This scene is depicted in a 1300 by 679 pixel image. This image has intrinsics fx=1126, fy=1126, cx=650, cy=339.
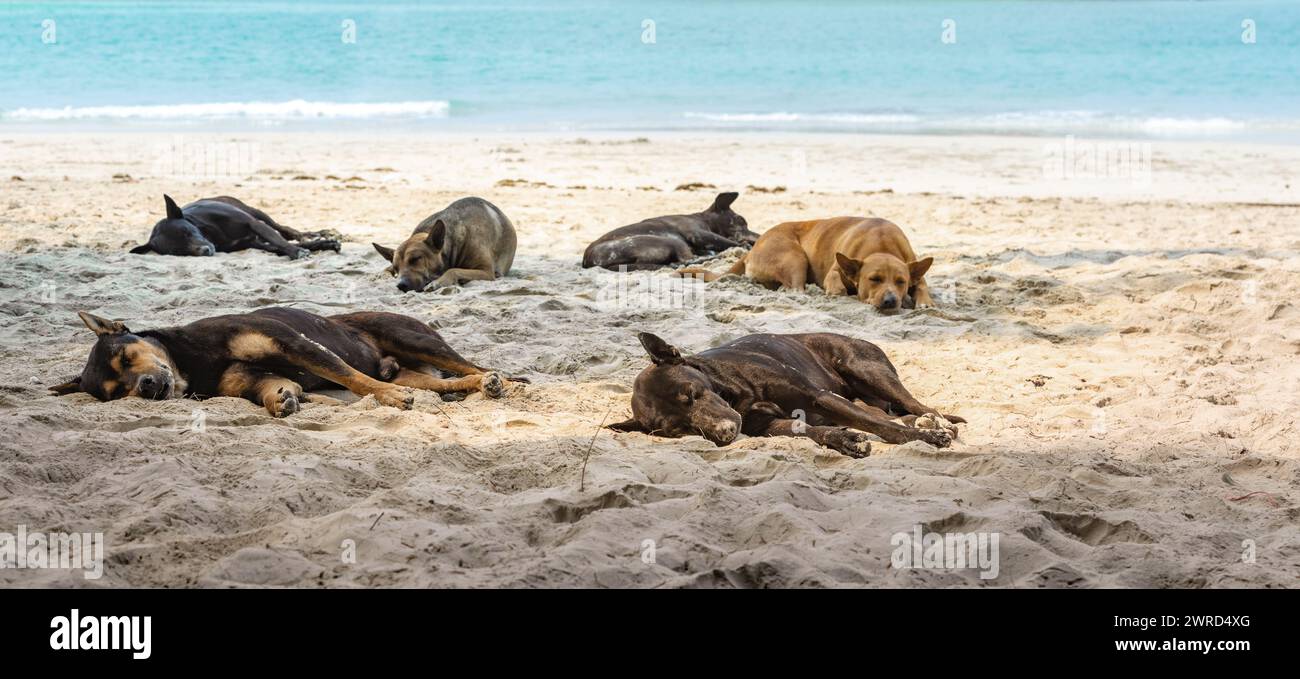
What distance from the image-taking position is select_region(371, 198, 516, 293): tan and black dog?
10547 millimetres

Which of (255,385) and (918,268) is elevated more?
(918,268)

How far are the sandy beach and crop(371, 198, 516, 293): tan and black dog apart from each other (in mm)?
339

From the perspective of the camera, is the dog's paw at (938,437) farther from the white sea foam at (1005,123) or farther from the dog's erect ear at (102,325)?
the white sea foam at (1005,123)

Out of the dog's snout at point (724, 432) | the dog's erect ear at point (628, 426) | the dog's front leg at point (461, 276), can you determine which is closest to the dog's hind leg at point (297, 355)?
the dog's erect ear at point (628, 426)

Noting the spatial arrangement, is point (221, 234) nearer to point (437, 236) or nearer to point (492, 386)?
point (437, 236)

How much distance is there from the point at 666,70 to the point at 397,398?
3726 cm

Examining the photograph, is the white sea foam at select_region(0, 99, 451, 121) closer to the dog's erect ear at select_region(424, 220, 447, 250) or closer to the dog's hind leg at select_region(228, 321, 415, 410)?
the dog's erect ear at select_region(424, 220, 447, 250)

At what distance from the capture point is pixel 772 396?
623 cm

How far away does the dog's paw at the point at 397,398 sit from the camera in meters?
6.46

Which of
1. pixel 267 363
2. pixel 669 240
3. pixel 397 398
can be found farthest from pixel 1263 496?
pixel 669 240

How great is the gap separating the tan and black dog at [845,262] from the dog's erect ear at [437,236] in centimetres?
236

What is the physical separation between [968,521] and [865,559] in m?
0.65

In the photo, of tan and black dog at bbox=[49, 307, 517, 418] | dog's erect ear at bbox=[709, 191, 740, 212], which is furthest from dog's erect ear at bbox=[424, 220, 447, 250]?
dog's erect ear at bbox=[709, 191, 740, 212]
